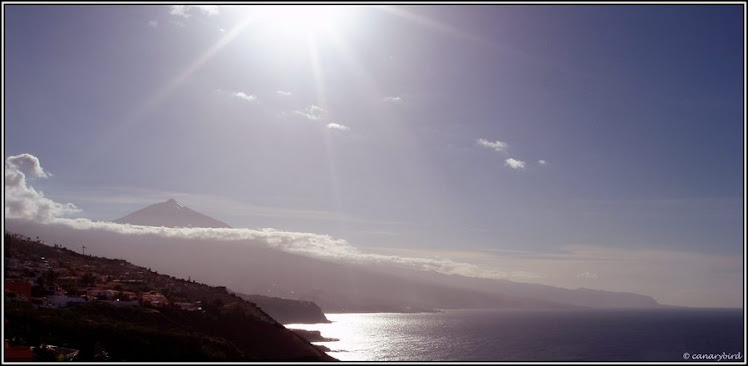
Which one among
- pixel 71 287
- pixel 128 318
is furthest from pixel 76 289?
pixel 128 318

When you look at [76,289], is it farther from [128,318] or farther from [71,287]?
[128,318]

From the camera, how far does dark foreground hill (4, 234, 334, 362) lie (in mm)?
40719

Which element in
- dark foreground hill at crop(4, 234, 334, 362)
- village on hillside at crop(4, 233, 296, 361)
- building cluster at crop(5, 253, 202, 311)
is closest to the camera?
village on hillside at crop(4, 233, 296, 361)

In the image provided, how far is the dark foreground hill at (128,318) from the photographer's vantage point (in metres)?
40.7

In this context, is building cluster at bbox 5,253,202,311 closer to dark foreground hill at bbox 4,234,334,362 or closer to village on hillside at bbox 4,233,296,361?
village on hillside at bbox 4,233,296,361

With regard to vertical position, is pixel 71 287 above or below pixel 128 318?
above

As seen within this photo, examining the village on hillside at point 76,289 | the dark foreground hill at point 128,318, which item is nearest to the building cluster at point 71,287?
the village on hillside at point 76,289

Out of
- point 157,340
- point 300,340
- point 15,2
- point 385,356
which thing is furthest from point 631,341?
point 15,2

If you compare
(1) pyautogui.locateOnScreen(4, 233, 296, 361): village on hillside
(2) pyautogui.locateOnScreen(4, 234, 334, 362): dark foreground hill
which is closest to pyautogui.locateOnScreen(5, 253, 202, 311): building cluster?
(1) pyautogui.locateOnScreen(4, 233, 296, 361): village on hillside

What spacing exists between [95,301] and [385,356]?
7348cm

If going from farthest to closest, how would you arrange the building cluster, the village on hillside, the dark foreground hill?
the building cluster < the dark foreground hill < the village on hillside

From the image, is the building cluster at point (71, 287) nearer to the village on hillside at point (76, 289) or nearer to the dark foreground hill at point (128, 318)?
the village on hillside at point (76, 289)

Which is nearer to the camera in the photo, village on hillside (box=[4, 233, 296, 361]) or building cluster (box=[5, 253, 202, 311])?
village on hillside (box=[4, 233, 296, 361])

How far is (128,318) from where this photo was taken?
5034 centimetres
